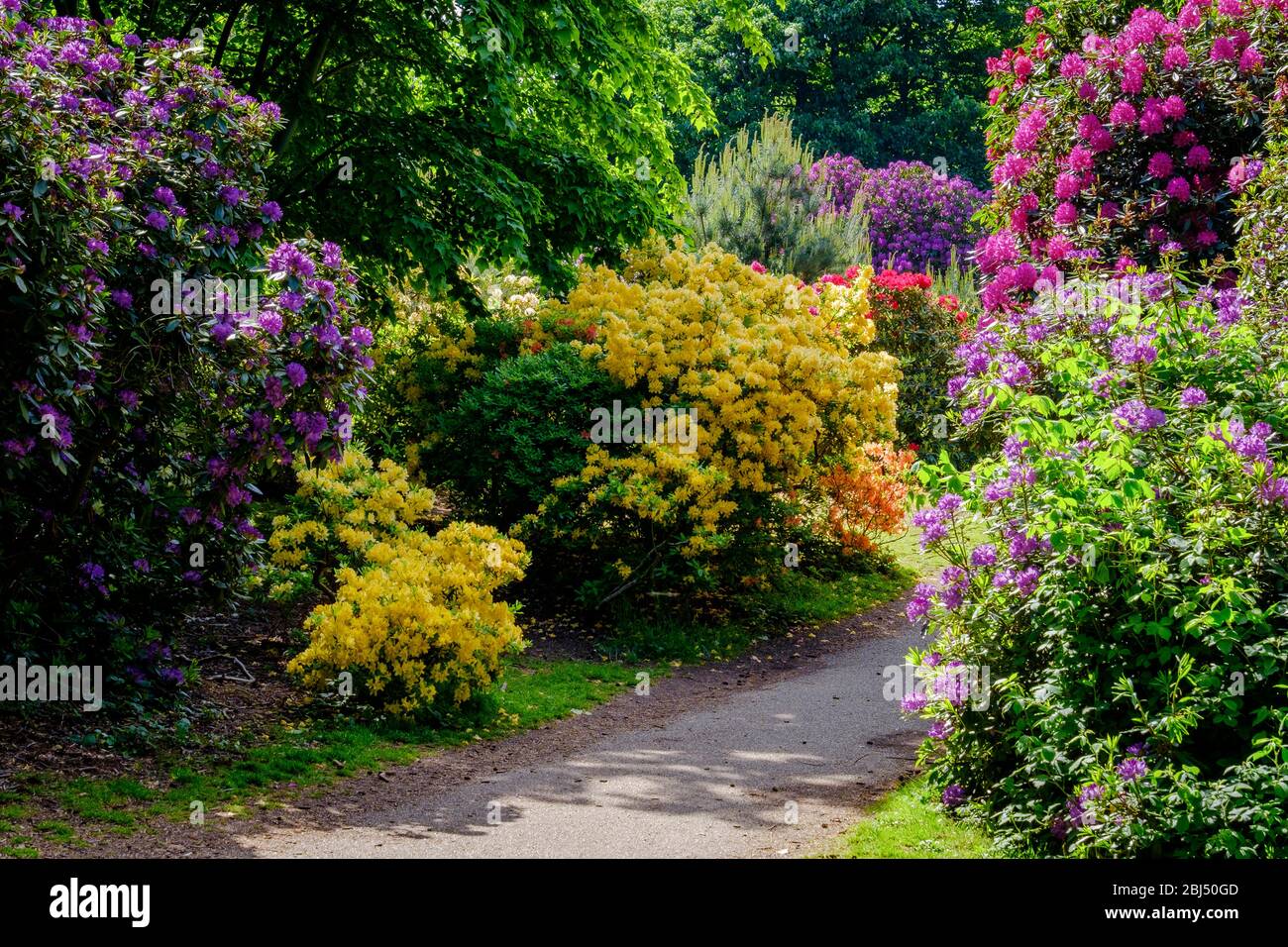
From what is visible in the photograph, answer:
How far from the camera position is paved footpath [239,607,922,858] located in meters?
5.25

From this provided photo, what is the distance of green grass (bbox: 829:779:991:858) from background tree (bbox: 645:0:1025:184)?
30.8m

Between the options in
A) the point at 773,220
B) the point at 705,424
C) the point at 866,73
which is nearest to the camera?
the point at 705,424

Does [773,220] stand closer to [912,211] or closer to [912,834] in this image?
[912,211]

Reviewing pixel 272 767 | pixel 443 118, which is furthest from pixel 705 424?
pixel 272 767

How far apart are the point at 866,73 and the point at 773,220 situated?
19.3 m

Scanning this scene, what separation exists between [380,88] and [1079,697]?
9.85 metres

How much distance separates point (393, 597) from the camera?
703 centimetres

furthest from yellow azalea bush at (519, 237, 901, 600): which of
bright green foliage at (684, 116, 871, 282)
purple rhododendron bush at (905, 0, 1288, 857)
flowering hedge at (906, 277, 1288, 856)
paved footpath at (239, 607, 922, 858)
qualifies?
bright green foliage at (684, 116, 871, 282)

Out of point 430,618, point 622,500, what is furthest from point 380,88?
point 430,618

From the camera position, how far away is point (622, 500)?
9.33 meters

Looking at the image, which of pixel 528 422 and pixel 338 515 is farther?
pixel 528 422

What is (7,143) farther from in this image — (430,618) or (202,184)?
(430,618)

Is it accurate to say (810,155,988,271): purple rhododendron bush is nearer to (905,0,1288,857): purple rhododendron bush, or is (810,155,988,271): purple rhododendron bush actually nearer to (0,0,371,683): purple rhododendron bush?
(905,0,1288,857): purple rhododendron bush

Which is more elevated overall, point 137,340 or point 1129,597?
point 137,340
